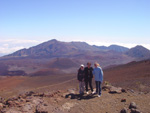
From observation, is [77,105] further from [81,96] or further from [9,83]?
[9,83]

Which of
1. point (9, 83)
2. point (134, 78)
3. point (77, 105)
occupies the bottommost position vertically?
point (9, 83)

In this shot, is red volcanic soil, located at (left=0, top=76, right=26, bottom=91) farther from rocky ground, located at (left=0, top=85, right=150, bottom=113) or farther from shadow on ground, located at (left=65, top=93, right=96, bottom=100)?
rocky ground, located at (left=0, top=85, right=150, bottom=113)

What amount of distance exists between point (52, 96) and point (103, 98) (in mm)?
2265

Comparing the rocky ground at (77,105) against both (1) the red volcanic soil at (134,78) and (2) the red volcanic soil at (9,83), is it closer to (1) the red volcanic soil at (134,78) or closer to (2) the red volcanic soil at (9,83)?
(1) the red volcanic soil at (134,78)

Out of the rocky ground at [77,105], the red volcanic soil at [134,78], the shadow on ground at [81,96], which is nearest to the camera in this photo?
the rocky ground at [77,105]

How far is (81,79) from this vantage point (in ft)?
25.6

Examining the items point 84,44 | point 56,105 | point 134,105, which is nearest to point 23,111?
point 56,105

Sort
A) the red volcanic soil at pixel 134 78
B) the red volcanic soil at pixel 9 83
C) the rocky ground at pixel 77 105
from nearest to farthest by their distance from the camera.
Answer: the rocky ground at pixel 77 105 < the red volcanic soil at pixel 134 78 < the red volcanic soil at pixel 9 83

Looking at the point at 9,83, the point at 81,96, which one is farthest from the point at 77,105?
the point at 9,83

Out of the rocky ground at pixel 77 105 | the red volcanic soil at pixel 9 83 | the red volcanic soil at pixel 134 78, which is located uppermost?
the rocky ground at pixel 77 105

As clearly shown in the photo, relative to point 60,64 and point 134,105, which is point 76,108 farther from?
point 60,64

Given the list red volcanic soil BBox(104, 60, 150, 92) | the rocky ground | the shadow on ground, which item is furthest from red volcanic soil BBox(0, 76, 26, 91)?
the rocky ground

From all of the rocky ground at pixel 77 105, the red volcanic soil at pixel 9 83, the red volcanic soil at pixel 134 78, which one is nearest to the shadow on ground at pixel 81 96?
the rocky ground at pixel 77 105

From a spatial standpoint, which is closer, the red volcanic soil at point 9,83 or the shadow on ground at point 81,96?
the shadow on ground at point 81,96
